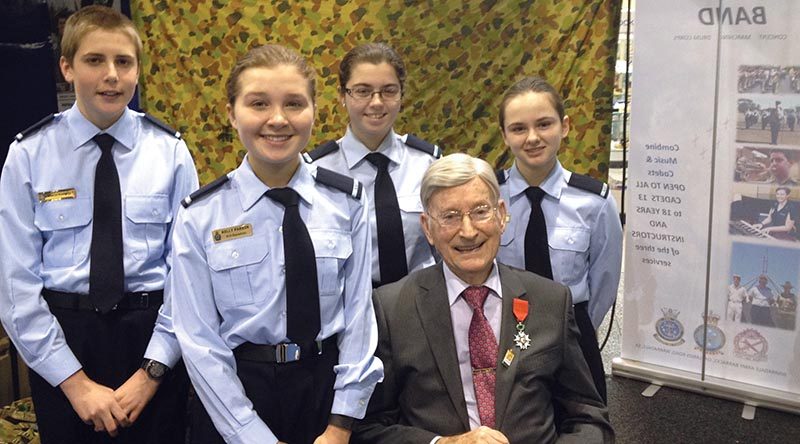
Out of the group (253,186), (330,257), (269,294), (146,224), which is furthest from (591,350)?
(146,224)

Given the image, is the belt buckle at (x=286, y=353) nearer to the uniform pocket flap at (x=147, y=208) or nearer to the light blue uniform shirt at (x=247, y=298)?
the light blue uniform shirt at (x=247, y=298)

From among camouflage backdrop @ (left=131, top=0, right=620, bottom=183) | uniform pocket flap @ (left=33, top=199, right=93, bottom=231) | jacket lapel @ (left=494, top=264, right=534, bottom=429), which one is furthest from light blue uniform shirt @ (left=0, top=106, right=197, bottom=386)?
camouflage backdrop @ (left=131, top=0, right=620, bottom=183)

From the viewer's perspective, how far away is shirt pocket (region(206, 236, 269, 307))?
1.84m

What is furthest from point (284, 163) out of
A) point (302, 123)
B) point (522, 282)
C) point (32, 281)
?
point (32, 281)

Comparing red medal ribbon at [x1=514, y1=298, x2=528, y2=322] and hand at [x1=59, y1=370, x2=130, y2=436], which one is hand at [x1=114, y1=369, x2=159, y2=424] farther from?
red medal ribbon at [x1=514, y1=298, x2=528, y2=322]

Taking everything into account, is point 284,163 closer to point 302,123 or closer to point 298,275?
point 302,123

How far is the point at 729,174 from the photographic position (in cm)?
362

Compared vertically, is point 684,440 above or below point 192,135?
below

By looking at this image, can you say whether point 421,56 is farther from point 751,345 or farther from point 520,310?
point 520,310

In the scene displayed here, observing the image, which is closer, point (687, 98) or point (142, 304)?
point (142, 304)

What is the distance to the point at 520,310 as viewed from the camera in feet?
6.26

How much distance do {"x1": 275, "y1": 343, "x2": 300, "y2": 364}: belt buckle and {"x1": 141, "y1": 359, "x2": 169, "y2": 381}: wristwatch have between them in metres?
0.49

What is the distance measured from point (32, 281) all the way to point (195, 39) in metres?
2.77

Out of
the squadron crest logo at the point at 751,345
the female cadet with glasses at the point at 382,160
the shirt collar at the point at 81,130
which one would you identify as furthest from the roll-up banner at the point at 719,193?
the shirt collar at the point at 81,130
